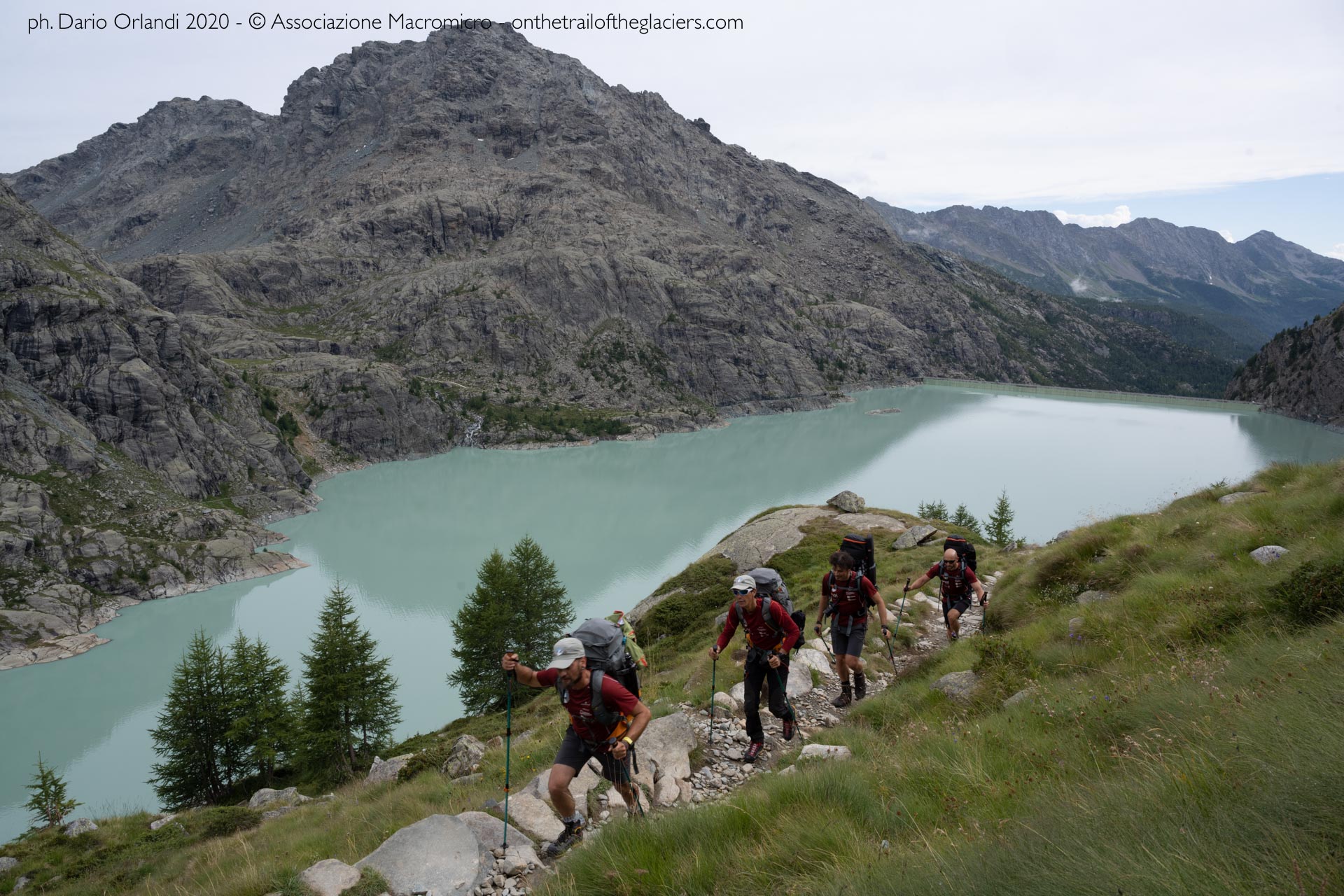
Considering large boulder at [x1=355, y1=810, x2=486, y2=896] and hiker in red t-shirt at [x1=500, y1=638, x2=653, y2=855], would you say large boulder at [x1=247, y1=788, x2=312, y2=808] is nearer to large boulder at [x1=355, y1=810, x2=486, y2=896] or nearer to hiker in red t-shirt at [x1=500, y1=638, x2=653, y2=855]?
large boulder at [x1=355, y1=810, x2=486, y2=896]

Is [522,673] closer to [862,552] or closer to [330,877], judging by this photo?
[330,877]

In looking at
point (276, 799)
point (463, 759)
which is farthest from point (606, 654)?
point (276, 799)

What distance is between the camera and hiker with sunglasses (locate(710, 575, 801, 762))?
27.5 feet

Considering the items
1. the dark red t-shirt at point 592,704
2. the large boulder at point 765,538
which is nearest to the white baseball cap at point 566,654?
the dark red t-shirt at point 592,704

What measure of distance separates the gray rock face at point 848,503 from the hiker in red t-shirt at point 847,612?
21.2 metres

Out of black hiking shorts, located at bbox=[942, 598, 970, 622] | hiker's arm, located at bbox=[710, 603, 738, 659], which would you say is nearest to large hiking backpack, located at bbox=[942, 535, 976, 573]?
black hiking shorts, located at bbox=[942, 598, 970, 622]

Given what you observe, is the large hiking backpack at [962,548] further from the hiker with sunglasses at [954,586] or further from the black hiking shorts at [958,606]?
the black hiking shorts at [958,606]

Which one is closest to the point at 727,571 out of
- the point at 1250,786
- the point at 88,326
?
the point at 1250,786

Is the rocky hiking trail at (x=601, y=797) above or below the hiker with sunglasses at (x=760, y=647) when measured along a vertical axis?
below

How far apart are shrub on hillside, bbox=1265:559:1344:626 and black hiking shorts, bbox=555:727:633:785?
711cm

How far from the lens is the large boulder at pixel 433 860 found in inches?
250

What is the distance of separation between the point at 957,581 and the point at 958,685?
12.4ft

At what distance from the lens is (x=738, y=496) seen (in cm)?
8419

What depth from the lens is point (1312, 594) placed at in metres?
6.50
